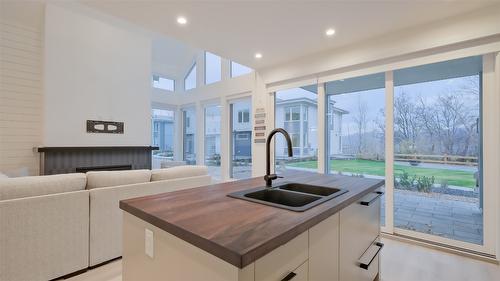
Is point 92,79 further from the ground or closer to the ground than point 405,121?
further from the ground

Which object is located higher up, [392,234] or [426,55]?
[426,55]

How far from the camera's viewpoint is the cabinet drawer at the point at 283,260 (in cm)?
74

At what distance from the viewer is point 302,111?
4273mm

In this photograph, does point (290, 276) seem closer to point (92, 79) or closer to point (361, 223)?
point (361, 223)

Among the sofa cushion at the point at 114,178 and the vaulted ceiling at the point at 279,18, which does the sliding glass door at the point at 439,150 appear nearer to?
the vaulted ceiling at the point at 279,18

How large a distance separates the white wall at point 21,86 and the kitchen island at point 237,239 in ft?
14.1

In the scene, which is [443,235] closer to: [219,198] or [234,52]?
[219,198]

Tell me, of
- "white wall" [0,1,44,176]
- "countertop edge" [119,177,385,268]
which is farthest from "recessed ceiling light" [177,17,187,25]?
"white wall" [0,1,44,176]

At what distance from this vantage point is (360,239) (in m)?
1.47

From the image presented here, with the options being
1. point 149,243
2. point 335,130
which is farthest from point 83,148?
point 335,130

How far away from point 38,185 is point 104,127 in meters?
3.00

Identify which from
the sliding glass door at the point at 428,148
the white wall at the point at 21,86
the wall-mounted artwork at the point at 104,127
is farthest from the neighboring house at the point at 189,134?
the sliding glass door at the point at 428,148

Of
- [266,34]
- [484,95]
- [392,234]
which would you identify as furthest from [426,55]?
[392,234]

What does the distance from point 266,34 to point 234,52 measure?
78 centimetres
